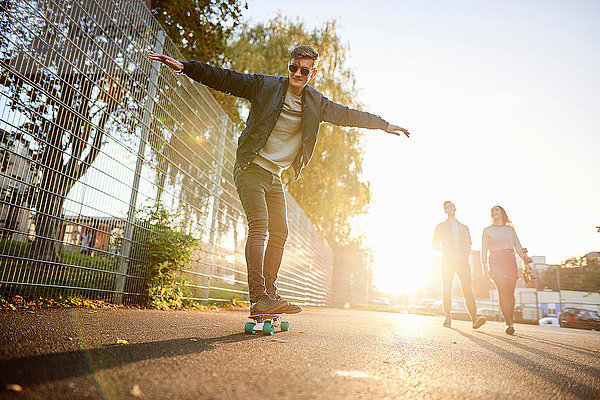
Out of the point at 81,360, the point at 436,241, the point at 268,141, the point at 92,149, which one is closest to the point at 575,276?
the point at 436,241

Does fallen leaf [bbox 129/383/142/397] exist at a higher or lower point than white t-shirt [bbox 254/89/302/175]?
lower

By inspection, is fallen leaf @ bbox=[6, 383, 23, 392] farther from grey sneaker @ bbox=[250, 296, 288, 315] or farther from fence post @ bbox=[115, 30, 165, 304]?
fence post @ bbox=[115, 30, 165, 304]

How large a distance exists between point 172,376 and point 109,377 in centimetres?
20

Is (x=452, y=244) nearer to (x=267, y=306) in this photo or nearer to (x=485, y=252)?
(x=485, y=252)

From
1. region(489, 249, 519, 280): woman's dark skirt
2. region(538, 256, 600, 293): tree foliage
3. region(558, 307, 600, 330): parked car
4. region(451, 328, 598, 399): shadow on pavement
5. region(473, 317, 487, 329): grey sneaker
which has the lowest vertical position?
region(451, 328, 598, 399): shadow on pavement

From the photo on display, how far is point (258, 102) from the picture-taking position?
134 inches

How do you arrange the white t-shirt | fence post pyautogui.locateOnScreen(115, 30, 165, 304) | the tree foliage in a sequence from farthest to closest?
the tree foliage
fence post pyautogui.locateOnScreen(115, 30, 165, 304)
the white t-shirt

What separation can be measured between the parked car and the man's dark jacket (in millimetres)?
21545

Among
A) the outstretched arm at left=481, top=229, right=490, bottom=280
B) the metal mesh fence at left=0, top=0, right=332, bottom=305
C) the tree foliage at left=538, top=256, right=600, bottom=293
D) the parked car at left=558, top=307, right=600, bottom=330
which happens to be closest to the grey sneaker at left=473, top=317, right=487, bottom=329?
the outstretched arm at left=481, top=229, right=490, bottom=280

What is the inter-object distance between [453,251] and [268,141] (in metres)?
4.94

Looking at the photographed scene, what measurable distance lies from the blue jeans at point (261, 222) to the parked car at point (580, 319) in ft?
70.7

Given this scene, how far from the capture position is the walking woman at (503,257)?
21.5 feet

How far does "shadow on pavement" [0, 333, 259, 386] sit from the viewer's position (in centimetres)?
132

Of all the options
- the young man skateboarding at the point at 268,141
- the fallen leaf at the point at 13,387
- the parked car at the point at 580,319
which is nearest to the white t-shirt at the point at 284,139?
the young man skateboarding at the point at 268,141
